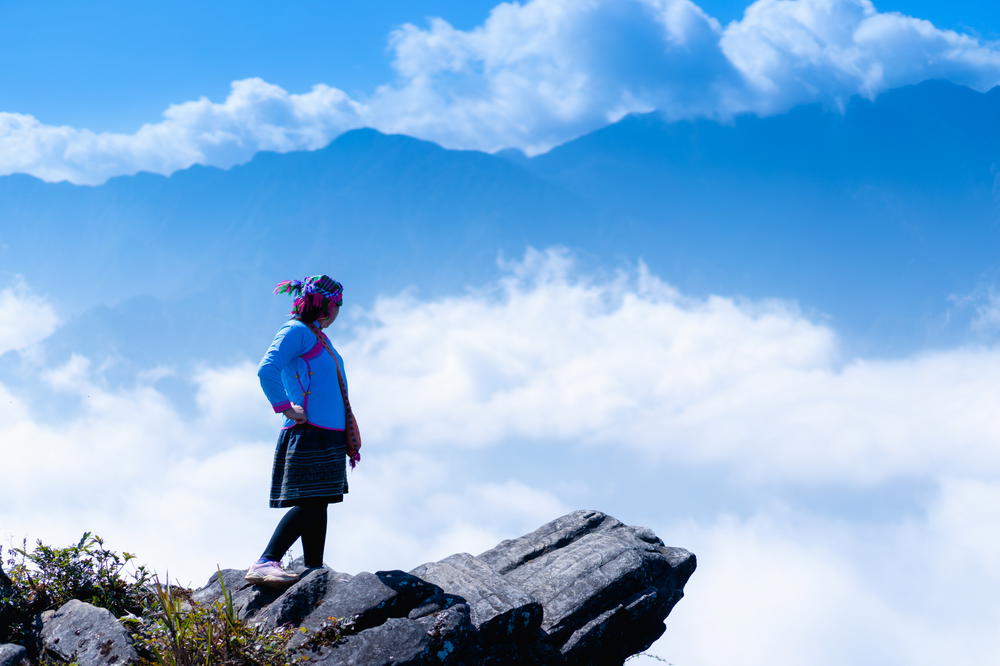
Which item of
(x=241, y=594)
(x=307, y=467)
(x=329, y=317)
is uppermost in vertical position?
(x=329, y=317)

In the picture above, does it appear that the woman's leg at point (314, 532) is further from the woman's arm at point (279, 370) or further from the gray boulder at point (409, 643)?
the gray boulder at point (409, 643)

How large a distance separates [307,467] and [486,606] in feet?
7.71

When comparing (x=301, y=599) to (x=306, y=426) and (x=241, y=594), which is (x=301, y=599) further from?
(x=306, y=426)

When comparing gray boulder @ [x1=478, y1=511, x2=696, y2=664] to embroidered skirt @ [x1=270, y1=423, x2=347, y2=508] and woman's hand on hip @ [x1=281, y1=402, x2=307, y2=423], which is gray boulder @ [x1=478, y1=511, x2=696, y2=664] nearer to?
embroidered skirt @ [x1=270, y1=423, x2=347, y2=508]

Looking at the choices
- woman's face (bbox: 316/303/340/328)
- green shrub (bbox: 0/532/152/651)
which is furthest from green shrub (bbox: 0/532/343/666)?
woman's face (bbox: 316/303/340/328)

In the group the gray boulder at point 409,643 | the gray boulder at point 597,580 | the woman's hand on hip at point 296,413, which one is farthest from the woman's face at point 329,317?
the gray boulder at point 597,580

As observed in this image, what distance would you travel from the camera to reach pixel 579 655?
10062 millimetres

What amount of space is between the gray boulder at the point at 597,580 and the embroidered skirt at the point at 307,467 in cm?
316

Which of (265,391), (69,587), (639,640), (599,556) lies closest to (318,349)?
(265,391)

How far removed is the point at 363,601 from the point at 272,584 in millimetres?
1087

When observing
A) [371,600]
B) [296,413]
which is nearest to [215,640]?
[371,600]

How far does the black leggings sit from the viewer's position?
8484 mm

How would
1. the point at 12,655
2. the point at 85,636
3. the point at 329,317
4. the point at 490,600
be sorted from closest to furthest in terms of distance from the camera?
the point at 12,655, the point at 85,636, the point at 329,317, the point at 490,600

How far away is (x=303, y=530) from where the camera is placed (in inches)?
340
